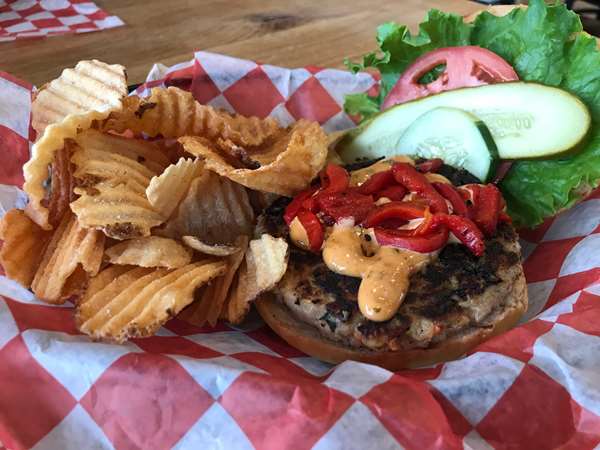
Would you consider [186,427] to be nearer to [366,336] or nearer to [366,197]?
[366,336]

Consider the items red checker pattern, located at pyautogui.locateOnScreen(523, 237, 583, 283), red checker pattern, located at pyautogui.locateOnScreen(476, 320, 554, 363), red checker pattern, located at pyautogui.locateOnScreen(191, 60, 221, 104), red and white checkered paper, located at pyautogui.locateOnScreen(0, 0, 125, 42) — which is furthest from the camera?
red and white checkered paper, located at pyautogui.locateOnScreen(0, 0, 125, 42)

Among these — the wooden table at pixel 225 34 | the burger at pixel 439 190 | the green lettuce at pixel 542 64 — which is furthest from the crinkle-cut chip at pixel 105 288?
the wooden table at pixel 225 34

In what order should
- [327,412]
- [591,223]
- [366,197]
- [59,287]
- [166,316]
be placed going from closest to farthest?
1. [327,412]
2. [166,316]
3. [59,287]
4. [366,197]
5. [591,223]

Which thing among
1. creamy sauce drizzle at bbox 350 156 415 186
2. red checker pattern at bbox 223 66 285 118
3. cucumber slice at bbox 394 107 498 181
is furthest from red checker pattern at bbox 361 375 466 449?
red checker pattern at bbox 223 66 285 118

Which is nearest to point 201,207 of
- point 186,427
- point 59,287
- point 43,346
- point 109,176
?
point 109,176

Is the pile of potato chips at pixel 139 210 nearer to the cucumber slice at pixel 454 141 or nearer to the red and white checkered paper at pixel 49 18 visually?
the cucumber slice at pixel 454 141

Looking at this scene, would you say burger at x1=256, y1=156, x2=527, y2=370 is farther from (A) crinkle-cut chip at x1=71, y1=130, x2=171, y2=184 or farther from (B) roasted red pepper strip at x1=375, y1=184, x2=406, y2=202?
(A) crinkle-cut chip at x1=71, y1=130, x2=171, y2=184
